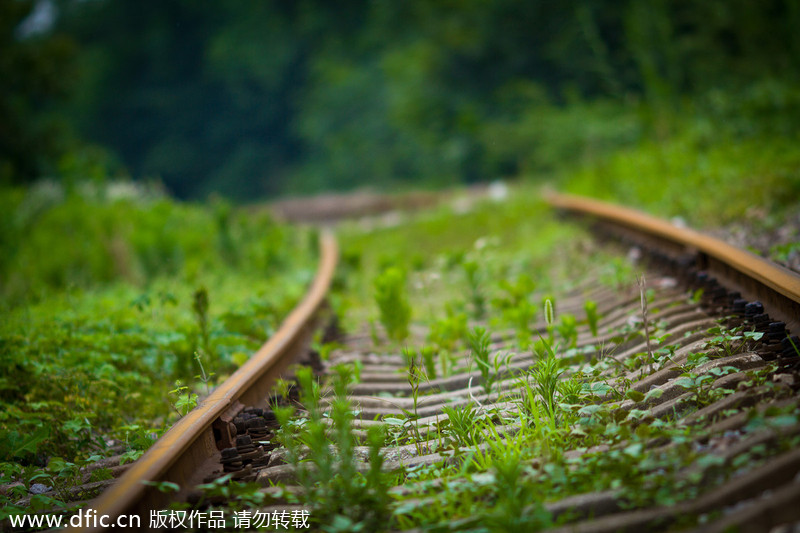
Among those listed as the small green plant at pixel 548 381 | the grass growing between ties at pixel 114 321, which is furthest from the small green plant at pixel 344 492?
the grass growing between ties at pixel 114 321

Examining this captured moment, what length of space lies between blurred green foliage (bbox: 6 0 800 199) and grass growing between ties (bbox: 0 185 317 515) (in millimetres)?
2660

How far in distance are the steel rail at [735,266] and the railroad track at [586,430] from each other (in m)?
0.01

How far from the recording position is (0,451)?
3002 millimetres

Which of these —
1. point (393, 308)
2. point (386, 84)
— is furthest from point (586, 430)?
point (386, 84)

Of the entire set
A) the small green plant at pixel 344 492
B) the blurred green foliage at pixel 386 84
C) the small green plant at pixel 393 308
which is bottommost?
the small green plant at pixel 344 492

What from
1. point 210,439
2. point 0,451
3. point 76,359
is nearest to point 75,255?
point 76,359

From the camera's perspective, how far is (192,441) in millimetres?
2420

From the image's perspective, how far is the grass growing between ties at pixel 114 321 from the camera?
10.4ft

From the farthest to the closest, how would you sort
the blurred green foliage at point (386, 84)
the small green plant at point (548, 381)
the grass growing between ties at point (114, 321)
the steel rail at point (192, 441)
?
the blurred green foliage at point (386, 84)
the grass growing between ties at point (114, 321)
the small green plant at point (548, 381)
the steel rail at point (192, 441)

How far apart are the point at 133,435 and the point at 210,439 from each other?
844 mm

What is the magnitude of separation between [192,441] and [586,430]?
1.42m

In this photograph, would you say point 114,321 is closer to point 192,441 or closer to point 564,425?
point 192,441

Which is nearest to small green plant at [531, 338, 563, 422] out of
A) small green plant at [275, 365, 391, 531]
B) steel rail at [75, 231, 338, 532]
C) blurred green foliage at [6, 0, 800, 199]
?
small green plant at [275, 365, 391, 531]

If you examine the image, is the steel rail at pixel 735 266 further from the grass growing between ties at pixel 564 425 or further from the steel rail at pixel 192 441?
the steel rail at pixel 192 441
